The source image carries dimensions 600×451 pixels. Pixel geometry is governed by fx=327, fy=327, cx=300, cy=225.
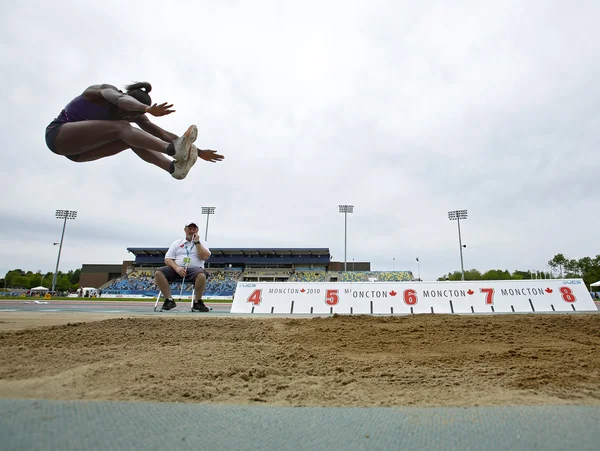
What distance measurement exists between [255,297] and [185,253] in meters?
2.03

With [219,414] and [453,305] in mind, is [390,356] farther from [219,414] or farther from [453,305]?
[453,305]

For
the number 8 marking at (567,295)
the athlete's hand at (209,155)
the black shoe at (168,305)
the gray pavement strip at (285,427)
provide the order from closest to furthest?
the gray pavement strip at (285,427) → the athlete's hand at (209,155) → the number 8 marking at (567,295) → the black shoe at (168,305)

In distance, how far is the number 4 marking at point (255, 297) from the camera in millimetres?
7838

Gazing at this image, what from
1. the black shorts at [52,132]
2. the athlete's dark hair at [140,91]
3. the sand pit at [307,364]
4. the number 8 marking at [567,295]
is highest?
the athlete's dark hair at [140,91]

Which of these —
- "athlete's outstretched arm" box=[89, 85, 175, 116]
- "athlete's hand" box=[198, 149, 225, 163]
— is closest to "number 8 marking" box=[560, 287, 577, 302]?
"athlete's hand" box=[198, 149, 225, 163]

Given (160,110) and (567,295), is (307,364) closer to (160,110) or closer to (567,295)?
(160,110)

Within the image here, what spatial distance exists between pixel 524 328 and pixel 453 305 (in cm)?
306

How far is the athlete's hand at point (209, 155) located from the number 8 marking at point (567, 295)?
25.5ft

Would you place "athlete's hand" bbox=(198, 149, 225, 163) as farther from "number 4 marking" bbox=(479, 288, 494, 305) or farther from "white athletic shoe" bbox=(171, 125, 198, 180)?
"number 4 marking" bbox=(479, 288, 494, 305)

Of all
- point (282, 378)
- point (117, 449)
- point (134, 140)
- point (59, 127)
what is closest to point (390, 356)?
point (282, 378)

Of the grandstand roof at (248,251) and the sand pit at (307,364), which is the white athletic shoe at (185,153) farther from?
the grandstand roof at (248,251)

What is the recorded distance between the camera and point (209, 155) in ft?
19.2

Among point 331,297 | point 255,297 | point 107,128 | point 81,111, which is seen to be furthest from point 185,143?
point 331,297

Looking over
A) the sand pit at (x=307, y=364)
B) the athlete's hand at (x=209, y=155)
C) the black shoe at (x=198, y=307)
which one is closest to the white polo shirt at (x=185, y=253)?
the black shoe at (x=198, y=307)
